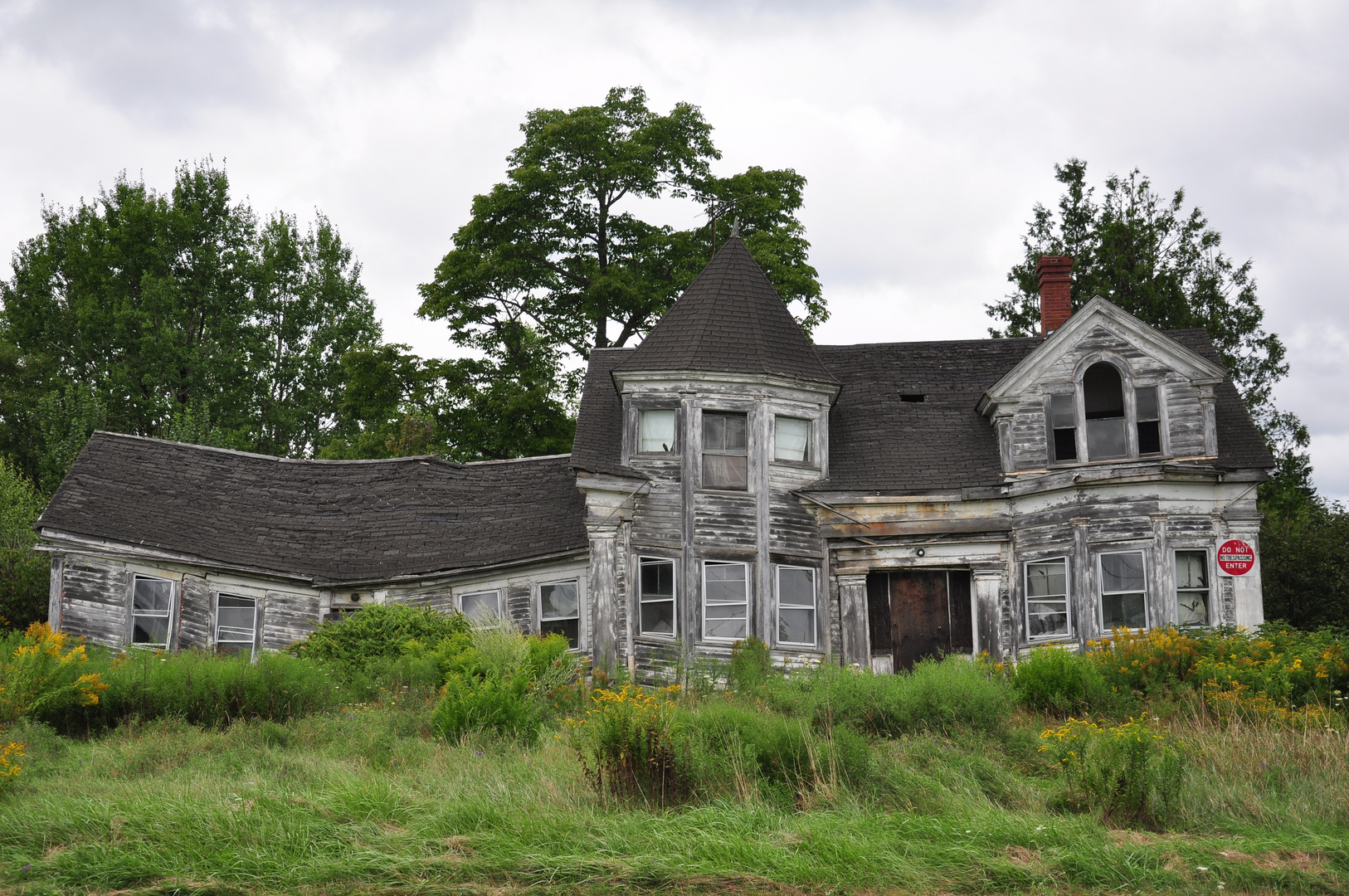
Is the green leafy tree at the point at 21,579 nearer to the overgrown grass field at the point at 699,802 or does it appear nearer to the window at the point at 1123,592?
the overgrown grass field at the point at 699,802

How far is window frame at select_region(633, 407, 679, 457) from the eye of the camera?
73.4 ft

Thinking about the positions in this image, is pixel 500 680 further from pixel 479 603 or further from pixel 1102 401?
pixel 1102 401

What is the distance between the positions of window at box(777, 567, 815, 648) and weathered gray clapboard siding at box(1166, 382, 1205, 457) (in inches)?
270

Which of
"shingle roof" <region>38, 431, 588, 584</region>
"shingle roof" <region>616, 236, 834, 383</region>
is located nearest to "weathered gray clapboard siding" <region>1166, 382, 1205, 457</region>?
"shingle roof" <region>616, 236, 834, 383</region>

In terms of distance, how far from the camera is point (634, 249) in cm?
3491

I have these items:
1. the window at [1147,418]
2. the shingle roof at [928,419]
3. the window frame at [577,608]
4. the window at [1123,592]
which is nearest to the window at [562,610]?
the window frame at [577,608]

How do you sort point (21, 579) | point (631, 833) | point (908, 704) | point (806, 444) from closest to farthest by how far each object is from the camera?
point (631, 833) < point (908, 704) < point (806, 444) < point (21, 579)

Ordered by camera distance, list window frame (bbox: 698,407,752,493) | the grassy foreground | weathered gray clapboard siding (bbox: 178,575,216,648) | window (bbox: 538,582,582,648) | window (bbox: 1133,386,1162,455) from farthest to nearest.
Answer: weathered gray clapboard siding (bbox: 178,575,216,648) < window (bbox: 538,582,582,648) < window frame (bbox: 698,407,752,493) < window (bbox: 1133,386,1162,455) < the grassy foreground

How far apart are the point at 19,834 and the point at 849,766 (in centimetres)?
722

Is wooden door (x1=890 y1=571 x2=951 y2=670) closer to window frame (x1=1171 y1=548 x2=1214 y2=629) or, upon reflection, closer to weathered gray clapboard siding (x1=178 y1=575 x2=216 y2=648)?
window frame (x1=1171 y1=548 x2=1214 y2=629)

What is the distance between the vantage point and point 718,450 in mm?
22500

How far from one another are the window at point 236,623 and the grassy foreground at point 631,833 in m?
11.4

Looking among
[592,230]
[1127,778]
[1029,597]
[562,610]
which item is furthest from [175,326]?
[1127,778]

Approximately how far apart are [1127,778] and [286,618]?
17762mm
